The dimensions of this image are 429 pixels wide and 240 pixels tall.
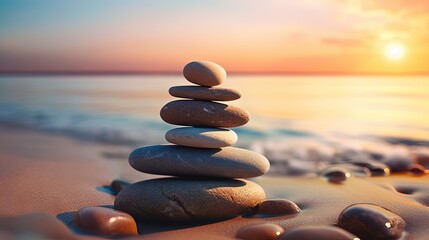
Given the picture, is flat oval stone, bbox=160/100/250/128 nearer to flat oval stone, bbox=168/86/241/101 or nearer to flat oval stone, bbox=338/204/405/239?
flat oval stone, bbox=168/86/241/101

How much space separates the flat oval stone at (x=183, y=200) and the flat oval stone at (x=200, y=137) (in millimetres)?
298

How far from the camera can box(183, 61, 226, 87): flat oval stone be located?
409 centimetres

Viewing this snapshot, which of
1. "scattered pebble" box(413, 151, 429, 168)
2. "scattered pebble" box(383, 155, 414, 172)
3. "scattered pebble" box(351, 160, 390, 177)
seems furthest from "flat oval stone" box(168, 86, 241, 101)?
"scattered pebble" box(413, 151, 429, 168)

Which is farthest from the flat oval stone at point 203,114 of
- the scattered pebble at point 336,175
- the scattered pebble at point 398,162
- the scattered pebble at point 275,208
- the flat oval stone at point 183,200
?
the scattered pebble at point 398,162

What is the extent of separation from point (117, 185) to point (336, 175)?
2.50 meters

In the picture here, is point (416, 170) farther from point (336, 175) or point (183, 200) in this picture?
point (183, 200)

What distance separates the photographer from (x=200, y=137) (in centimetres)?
397

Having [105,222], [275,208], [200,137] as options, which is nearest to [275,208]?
[275,208]

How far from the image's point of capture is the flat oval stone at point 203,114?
4.10m

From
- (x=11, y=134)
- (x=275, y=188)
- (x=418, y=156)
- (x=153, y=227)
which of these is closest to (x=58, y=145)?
(x=11, y=134)

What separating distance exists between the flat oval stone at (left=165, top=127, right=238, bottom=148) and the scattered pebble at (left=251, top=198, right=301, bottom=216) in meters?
0.59

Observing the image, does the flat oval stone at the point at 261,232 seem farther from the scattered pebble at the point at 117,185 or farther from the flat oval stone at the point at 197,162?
the scattered pebble at the point at 117,185

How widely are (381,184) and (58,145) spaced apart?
5.25m

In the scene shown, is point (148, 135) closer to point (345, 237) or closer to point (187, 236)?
point (187, 236)
